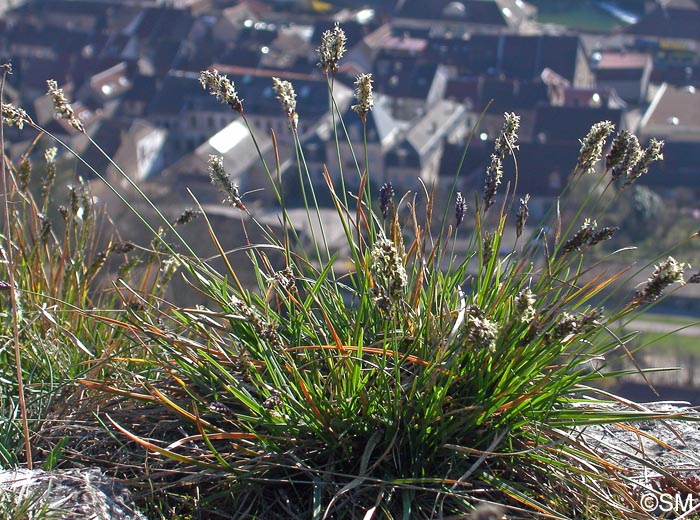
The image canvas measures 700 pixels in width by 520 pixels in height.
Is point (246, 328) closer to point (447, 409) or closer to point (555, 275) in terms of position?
point (447, 409)

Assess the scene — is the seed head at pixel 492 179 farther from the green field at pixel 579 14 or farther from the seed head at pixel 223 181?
the green field at pixel 579 14

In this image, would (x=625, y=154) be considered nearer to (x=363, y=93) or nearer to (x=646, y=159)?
(x=646, y=159)

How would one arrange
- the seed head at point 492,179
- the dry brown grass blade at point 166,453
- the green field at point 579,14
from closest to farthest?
the dry brown grass blade at point 166,453 → the seed head at point 492,179 → the green field at point 579,14

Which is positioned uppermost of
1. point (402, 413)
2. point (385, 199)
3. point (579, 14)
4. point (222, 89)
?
point (222, 89)

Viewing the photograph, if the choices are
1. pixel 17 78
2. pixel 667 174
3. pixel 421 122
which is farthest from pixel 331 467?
pixel 17 78

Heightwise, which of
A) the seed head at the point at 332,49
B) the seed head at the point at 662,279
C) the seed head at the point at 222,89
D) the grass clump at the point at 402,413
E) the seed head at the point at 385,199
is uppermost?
the seed head at the point at 332,49

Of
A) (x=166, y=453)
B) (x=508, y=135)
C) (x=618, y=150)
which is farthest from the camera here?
(x=508, y=135)

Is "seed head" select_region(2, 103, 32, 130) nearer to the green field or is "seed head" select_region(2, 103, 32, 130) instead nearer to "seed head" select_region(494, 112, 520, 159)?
"seed head" select_region(494, 112, 520, 159)

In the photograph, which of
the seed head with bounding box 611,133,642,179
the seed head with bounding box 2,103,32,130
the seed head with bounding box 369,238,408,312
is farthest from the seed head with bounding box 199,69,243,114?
Answer: the seed head with bounding box 611,133,642,179

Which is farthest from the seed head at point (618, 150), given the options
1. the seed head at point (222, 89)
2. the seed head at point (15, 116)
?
the seed head at point (15, 116)

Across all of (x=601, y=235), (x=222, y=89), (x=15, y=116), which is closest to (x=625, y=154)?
(x=601, y=235)

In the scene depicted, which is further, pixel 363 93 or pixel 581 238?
pixel 363 93
